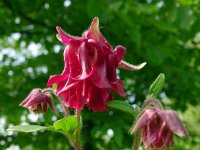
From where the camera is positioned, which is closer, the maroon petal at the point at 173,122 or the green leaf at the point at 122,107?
the maroon petal at the point at 173,122

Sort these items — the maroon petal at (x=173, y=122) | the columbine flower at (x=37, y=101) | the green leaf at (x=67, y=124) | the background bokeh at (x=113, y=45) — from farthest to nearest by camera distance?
the background bokeh at (x=113, y=45) < the columbine flower at (x=37, y=101) < the green leaf at (x=67, y=124) < the maroon petal at (x=173, y=122)

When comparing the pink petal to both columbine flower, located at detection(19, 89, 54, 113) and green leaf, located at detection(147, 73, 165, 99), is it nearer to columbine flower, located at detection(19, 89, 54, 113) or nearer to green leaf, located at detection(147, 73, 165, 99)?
green leaf, located at detection(147, 73, 165, 99)

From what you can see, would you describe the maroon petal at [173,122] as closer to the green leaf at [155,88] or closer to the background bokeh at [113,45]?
the green leaf at [155,88]

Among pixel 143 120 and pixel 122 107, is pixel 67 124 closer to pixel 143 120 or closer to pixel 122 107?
pixel 122 107

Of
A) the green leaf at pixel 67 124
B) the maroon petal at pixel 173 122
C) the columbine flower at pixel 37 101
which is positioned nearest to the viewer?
the maroon petal at pixel 173 122

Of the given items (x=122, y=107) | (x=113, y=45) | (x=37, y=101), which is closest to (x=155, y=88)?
(x=122, y=107)

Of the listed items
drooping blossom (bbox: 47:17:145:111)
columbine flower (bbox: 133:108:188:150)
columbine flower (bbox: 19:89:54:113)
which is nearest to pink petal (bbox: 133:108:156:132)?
columbine flower (bbox: 133:108:188:150)

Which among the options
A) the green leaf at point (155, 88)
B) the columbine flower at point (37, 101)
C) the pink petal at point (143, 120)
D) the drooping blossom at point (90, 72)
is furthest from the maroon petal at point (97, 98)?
the columbine flower at point (37, 101)

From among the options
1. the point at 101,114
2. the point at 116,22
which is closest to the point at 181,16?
the point at 116,22
